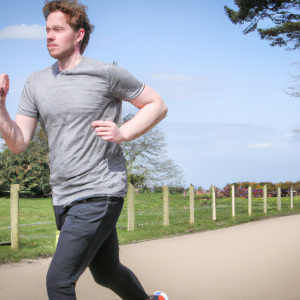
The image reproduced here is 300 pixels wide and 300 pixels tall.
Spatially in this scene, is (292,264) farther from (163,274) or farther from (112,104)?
(112,104)

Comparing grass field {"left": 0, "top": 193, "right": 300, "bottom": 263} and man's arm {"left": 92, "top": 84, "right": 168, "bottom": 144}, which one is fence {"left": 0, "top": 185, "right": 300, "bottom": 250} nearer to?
grass field {"left": 0, "top": 193, "right": 300, "bottom": 263}

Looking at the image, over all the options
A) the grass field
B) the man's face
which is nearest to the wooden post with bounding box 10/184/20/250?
the grass field

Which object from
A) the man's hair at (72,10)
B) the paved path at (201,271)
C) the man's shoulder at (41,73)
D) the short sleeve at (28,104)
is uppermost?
the man's hair at (72,10)

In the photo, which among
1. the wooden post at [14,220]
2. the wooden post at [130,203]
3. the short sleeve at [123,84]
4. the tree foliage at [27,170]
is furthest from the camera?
the tree foliage at [27,170]

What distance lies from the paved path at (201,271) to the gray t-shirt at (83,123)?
241cm

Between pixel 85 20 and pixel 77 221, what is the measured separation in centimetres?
134

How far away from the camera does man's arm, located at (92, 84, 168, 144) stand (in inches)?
91.6

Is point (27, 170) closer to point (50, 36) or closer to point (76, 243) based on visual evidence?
point (50, 36)

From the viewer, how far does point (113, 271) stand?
2803 mm

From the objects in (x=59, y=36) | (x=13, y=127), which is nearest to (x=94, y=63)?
(x=59, y=36)

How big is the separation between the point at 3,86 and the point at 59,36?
49 centimetres

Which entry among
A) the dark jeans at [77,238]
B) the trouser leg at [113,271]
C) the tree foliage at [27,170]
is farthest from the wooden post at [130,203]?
the tree foliage at [27,170]

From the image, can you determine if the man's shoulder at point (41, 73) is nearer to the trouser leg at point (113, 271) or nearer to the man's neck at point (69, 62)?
the man's neck at point (69, 62)

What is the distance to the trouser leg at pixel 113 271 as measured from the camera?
2.74 metres
